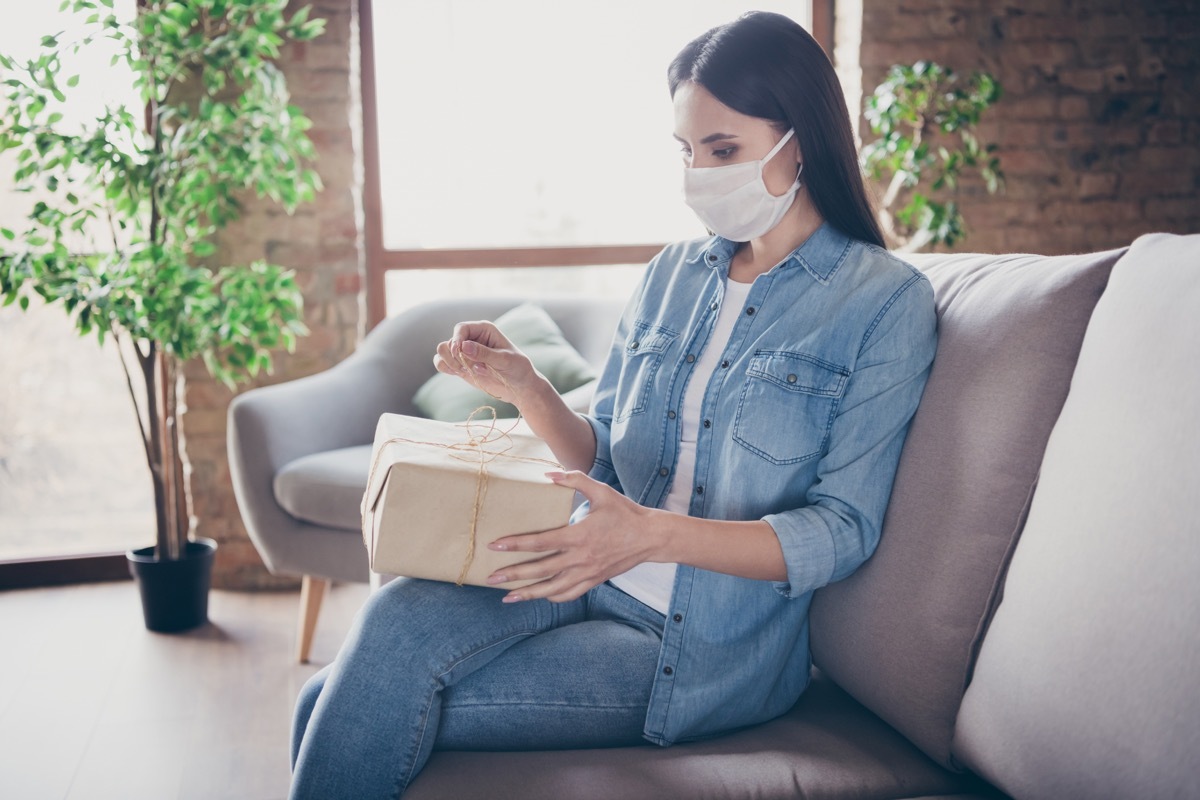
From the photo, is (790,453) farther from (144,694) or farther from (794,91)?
(144,694)

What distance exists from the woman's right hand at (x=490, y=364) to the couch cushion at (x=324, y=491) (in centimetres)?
104

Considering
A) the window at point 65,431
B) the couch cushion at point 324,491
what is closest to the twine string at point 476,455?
the couch cushion at point 324,491

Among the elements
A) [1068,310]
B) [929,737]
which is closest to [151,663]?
[929,737]

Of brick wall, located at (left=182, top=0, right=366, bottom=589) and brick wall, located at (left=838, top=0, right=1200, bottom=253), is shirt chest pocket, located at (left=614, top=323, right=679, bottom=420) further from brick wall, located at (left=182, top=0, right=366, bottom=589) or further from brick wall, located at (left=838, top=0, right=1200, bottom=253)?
brick wall, located at (left=838, top=0, right=1200, bottom=253)

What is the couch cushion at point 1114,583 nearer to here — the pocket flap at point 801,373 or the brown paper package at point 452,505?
the pocket flap at point 801,373

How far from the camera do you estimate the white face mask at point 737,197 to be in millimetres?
1239

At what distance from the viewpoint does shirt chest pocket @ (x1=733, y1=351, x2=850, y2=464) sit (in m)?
1.12

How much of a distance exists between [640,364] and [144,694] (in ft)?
5.22

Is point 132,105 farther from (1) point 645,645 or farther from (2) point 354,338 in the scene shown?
(1) point 645,645

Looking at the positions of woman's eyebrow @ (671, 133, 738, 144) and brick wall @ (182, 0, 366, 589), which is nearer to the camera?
woman's eyebrow @ (671, 133, 738, 144)

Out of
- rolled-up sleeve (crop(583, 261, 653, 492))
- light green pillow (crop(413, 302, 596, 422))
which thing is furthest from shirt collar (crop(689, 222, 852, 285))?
light green pillow (crop(413, 302, 596, 422))

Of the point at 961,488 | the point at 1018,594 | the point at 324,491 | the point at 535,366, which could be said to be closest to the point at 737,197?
the point at 961,488

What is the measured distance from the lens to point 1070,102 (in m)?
3.22

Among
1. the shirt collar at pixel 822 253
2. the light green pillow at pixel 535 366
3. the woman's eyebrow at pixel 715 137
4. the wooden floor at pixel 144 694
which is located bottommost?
the wooden floor at pixel 144 694
